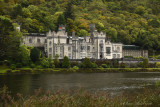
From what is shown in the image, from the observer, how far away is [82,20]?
146m

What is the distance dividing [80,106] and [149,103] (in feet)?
20.8

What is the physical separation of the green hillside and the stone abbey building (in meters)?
7.30

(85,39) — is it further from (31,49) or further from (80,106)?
(80,106)

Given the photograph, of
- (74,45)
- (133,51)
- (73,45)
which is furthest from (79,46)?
(133,51)

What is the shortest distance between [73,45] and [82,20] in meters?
41.8

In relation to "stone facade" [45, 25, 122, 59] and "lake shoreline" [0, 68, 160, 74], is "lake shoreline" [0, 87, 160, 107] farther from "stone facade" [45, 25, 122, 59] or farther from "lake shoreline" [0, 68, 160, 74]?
"stone facade" [45, 25, 122, 59]

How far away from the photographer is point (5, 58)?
91.9 meters

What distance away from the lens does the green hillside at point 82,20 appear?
124781 millimetres

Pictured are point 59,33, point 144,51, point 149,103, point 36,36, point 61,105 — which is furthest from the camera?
point 144,51

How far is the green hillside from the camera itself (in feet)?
409

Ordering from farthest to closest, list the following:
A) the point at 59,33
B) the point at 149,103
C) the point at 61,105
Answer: the point at 59,33 → the point at 149,103 → the point at 61,105

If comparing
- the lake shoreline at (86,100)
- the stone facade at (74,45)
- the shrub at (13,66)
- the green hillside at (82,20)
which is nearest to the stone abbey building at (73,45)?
the stone facade at (74,45)

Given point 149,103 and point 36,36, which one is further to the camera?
point 36,36

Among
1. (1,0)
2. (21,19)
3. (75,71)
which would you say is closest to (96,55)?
(75,71)
